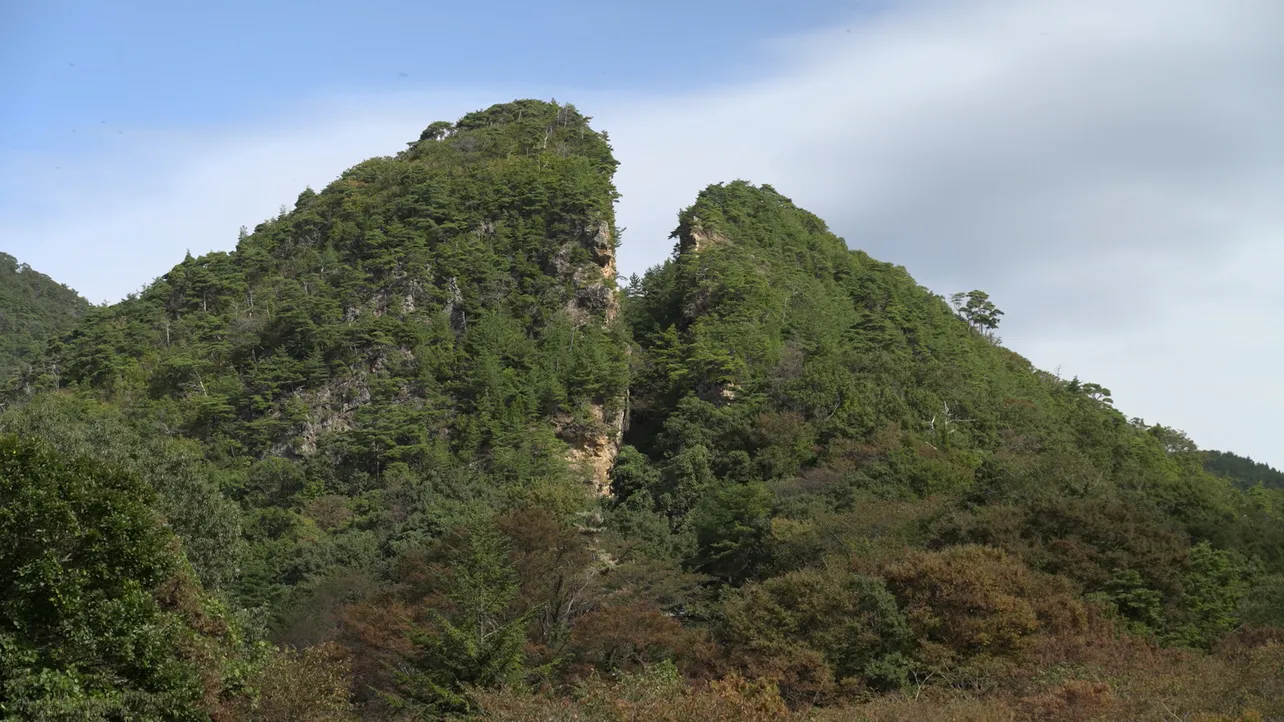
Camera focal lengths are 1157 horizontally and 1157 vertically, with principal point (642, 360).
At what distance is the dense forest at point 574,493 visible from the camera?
16.6 metres

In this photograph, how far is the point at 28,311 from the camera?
8188 centimetres

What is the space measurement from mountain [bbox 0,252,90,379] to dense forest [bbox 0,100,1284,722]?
249 centimetres

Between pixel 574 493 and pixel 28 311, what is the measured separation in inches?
2310

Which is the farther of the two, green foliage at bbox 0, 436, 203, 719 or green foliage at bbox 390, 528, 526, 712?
green foliage at bbox 390, 528, 526, 712

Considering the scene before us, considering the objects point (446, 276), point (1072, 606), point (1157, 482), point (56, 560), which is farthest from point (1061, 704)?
point (446, 276)

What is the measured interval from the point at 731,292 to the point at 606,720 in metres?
43.2

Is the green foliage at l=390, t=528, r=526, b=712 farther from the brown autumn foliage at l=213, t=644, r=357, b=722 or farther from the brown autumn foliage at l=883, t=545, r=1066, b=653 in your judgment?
the brown autumn foliage at l=883, t=545, r=1066, b=653

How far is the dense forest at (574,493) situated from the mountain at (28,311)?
97.9 inches

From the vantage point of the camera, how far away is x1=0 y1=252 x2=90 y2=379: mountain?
71.6m

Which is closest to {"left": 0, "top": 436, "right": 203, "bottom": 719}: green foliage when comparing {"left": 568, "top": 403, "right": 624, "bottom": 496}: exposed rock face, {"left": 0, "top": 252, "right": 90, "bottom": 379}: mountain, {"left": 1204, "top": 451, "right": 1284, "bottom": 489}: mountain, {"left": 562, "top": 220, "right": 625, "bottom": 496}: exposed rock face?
{"left": 568, "top": 403, "right": 624, "bottom": 496}: exposed rock face

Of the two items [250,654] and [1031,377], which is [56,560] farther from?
[1031,377]

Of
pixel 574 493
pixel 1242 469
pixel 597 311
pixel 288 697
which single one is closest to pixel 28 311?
pixel 597 311

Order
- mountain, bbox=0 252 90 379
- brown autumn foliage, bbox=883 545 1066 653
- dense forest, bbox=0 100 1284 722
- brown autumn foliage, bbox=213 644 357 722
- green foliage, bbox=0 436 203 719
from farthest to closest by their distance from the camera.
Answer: mountain, bbox=0 252 90 379, brown autumn foliage, bbox=883 545 1066 653, brown autumn foliage, bbox=213 644 357 722, dense forest, bbox=0 100 1284 722, green foliage, bbox=0 436 203 719

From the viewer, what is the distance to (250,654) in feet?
72.0
